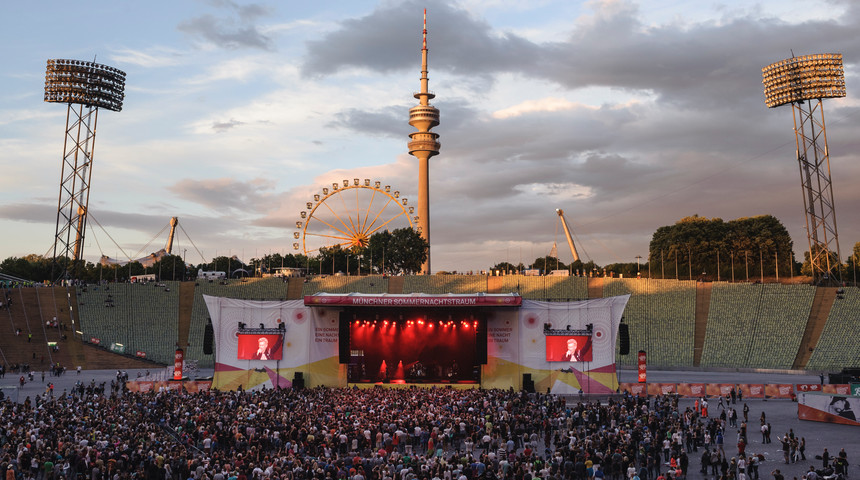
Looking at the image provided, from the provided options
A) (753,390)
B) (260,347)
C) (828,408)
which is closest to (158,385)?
(260,347)

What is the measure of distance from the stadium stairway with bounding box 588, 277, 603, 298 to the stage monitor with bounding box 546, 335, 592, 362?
30.1 meters

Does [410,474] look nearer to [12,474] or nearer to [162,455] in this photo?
[162,455]

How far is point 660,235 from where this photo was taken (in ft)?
316

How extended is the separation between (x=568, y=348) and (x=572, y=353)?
324mm

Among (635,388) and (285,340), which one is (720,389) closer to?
(635,388)

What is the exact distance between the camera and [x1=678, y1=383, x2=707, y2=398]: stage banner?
1344 inches

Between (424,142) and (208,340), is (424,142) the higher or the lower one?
the higher one

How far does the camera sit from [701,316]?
6053 cm

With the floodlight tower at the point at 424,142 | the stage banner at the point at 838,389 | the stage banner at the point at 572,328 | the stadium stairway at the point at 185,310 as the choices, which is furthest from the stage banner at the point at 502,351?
the floodlight tower at the point at 424,142

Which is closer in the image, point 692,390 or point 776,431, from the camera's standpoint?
point 776,431

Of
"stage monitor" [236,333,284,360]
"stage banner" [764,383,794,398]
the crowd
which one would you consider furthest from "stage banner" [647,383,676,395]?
"stage monitor" [236,333,284,360]

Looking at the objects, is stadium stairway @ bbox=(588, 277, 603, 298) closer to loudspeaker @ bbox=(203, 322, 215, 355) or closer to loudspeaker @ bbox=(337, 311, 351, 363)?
loudspeaker @ bbox=(337, 311, 351, 363)

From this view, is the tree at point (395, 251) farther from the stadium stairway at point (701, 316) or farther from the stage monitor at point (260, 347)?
the stage monitor at point (260, 347)

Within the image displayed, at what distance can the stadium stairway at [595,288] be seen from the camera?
6619 centimetres
